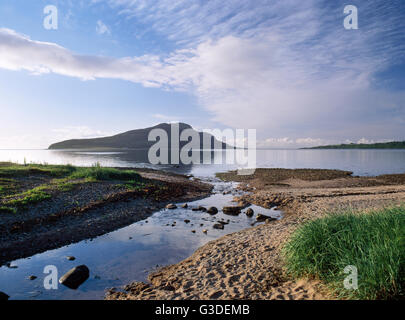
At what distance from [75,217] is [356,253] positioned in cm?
1360

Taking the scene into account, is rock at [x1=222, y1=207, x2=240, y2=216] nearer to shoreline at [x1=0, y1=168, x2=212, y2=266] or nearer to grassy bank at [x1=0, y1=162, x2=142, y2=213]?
shoreline at [x1=0, y1=168, x2=212, y2=266]

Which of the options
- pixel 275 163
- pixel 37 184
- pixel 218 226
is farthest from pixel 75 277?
pixel 275 163

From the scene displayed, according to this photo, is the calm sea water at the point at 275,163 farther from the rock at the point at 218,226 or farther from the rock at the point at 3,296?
the rock at the point at 3,296

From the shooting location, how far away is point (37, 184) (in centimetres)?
1914

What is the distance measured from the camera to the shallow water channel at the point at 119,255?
727 cm

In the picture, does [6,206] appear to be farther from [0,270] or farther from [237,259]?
[237,259]

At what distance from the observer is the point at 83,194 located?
57.2 feet

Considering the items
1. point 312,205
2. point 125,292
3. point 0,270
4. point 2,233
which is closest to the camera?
point 125,292

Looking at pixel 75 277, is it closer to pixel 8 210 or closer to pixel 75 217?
pixel 75 217

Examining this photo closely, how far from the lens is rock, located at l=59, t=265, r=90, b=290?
293 inches

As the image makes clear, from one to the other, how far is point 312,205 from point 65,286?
51.5 feet

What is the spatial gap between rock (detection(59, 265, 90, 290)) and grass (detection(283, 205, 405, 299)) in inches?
261

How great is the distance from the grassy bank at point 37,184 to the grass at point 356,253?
14296 millimetres
